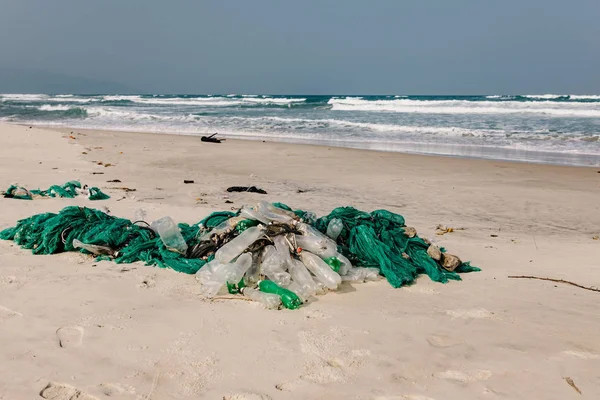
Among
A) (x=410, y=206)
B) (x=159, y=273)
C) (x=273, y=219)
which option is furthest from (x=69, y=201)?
(x=410, y=206)

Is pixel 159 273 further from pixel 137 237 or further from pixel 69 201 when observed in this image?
pixel 69 201

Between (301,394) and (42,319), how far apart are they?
62.8 inches

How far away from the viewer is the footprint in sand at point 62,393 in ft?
6.76

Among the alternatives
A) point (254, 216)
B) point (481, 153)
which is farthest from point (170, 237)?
point (481, 153)

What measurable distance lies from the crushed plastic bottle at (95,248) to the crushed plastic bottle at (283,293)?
1.47 m

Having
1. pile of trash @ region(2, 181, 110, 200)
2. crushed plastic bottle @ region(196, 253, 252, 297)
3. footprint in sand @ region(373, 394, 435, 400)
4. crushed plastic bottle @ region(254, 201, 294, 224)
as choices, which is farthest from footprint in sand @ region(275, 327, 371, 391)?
pile of trash @ region(2, 181, 110, 200)

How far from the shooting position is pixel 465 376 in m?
2.36

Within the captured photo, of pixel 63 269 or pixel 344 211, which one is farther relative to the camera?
pixel 344 211

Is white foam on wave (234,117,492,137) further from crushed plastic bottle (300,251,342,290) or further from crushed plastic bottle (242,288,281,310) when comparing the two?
crushed plastic bottle (242,288,281,310)

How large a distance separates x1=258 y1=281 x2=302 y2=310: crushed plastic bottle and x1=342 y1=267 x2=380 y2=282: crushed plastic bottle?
0.56 meters

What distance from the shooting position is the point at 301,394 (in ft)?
7.13

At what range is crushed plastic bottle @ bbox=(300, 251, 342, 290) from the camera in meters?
3.36

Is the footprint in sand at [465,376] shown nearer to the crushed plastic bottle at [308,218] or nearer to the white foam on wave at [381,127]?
the crushed plastic bottle at [308,218]

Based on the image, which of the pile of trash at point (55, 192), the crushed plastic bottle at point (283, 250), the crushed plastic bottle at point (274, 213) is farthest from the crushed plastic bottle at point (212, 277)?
the pile of trash at point (55, 192)
